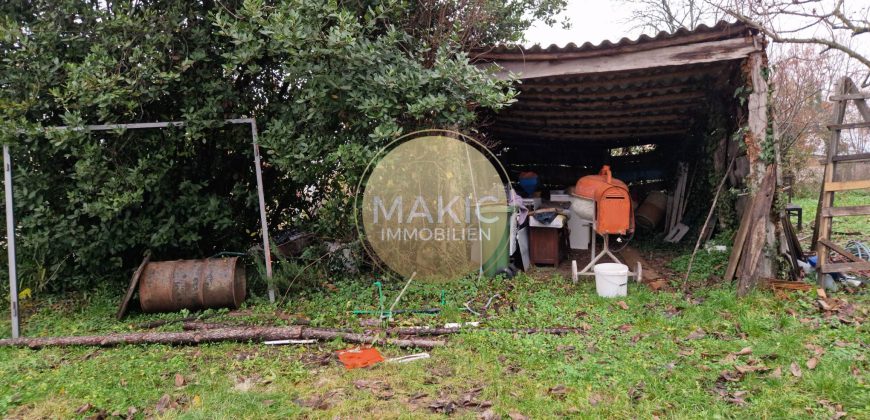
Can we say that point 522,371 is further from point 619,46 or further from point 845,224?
point 845,224

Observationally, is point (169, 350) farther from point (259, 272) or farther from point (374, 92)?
point (374, 92)

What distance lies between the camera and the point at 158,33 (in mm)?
4762

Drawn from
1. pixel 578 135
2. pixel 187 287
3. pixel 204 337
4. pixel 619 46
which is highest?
pixel 619 46

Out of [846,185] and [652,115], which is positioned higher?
[652,115]

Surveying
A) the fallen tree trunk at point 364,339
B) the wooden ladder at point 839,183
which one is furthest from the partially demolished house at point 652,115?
the fallen tree trunk at point 364,339

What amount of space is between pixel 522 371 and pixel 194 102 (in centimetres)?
431

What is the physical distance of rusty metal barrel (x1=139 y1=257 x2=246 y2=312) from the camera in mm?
4887

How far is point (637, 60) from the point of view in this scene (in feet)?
16.7

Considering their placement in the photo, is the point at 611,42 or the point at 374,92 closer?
the point at 374,92

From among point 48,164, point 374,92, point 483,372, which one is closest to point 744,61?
point 374,92

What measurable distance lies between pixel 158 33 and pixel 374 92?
229 cm

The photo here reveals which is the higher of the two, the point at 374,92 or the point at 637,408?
the point at 374,92
